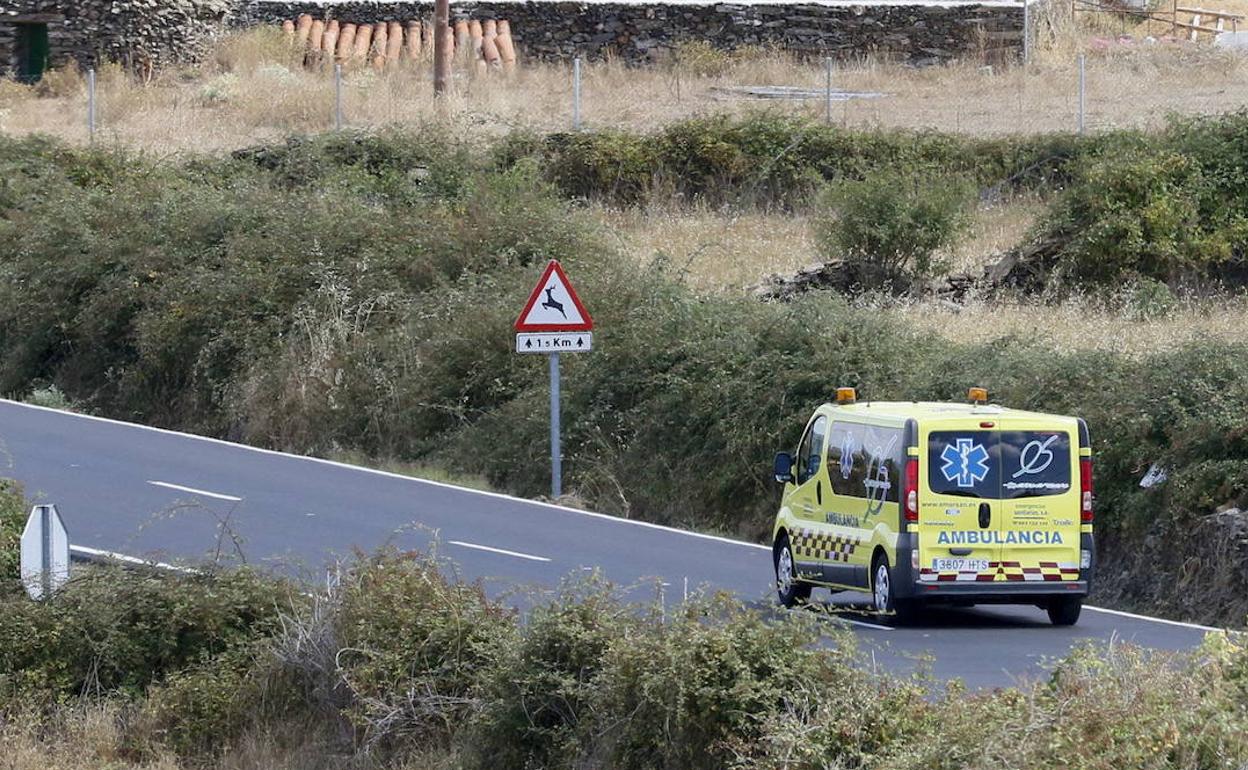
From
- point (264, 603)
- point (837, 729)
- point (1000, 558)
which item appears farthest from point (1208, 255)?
point (837, 729)

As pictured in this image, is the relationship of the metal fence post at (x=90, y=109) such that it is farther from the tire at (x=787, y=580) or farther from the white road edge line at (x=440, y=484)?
the tire at (x=787, y=580)

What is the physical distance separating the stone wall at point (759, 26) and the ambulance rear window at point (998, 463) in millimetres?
34146

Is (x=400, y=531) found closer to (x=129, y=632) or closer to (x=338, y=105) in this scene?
(x=129, y=632)

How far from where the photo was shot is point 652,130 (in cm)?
4244

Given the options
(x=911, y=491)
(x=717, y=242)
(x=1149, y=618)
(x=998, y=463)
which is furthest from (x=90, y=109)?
(x=998, y=463)

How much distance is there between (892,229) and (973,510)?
1744 centimetres

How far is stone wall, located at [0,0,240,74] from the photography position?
175 feet

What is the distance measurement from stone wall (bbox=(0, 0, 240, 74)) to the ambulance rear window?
4087 cm

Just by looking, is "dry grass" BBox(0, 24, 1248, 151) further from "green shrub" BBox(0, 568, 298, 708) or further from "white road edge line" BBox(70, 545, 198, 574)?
"green shrub" BBox(0, 568, 298, 708)

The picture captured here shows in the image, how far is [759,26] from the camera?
51.7 metres

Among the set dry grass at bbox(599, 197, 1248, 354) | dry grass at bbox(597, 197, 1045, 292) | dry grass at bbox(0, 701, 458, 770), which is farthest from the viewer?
dry grass at bbox(597, 197, 1045, 292)

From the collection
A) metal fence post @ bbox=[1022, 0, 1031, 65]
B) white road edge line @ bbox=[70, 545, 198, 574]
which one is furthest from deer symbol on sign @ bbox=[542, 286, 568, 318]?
metal fence post @ bbox=[1022, 0, 1031, 65]

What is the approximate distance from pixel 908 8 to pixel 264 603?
37486mm

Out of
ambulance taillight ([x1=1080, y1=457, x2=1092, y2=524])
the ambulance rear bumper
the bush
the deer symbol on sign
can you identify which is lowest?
the bush
